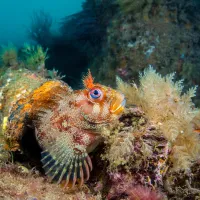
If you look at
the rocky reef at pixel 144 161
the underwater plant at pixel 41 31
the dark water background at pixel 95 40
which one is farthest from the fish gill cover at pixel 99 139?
the underwater plant at pixel 41 31

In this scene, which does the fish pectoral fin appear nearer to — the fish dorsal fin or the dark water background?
the fish dorsal fin

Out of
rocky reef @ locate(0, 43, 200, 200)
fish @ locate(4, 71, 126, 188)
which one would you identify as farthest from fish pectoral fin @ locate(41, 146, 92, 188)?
rocky reef @ locate(0, 43, 200, 200)

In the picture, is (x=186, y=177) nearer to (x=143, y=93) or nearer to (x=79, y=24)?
(x=143, y=93)

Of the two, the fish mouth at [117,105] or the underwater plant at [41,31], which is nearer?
the fish mouth at [117,105]

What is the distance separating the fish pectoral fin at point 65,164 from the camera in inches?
99.9

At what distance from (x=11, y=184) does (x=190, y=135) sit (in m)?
1.98

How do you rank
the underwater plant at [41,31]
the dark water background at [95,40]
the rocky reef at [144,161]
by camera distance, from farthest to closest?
the underwater plant at [41,31]
the dark water background at [95,40]
the rocky reef at [144,161]

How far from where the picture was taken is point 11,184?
2.23 meters

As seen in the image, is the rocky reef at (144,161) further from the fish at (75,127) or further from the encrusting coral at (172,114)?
the fish at (75,127)

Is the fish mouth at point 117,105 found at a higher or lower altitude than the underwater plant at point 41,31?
lower

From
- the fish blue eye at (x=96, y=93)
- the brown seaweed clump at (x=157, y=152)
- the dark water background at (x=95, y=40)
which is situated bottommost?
the brown seaweed clump at (x=157, y=152)

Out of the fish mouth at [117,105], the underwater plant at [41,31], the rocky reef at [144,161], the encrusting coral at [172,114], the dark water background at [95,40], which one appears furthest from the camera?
the underwater plant at [41,31]

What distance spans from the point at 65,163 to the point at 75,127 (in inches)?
17.0

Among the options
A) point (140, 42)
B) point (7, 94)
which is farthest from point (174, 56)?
point (7, 94)
